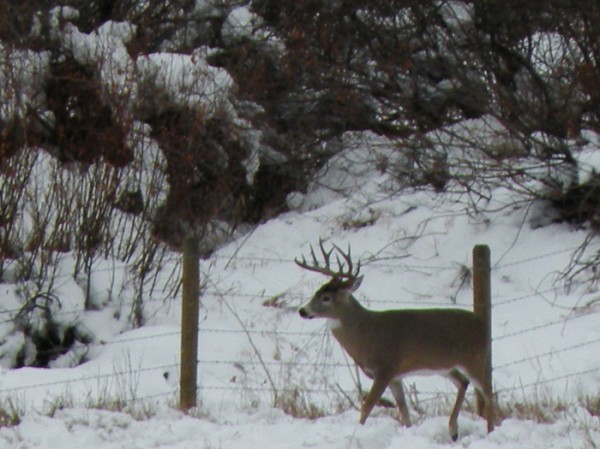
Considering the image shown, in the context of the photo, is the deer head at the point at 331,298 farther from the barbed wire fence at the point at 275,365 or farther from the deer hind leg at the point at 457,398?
the deer hind leg at the point at 457,398

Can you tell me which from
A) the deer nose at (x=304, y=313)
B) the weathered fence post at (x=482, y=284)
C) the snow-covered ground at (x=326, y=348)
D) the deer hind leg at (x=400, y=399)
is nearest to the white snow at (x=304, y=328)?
the snow-covered ground at (x=326, y=348)

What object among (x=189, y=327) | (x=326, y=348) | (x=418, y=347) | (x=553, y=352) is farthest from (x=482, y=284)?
(x=326, y=348)

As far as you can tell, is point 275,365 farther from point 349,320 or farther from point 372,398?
point 372,398

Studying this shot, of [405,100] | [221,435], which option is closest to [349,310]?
[221,435]

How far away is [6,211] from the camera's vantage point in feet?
40.8

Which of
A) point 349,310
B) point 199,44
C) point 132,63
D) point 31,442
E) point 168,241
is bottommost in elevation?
point 31,442

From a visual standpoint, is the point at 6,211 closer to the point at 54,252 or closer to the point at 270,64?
the point at 54,252

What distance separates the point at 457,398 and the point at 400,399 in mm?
352

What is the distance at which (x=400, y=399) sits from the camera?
8578 millimetres

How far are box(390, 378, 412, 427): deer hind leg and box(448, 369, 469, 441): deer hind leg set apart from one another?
→ 0.98 ft

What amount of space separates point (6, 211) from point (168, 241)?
1693 mm

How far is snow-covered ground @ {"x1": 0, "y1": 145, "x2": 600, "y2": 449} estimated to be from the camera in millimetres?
7844

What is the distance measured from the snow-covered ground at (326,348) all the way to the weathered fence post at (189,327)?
0.77 ft

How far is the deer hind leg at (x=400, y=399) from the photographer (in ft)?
27.5
